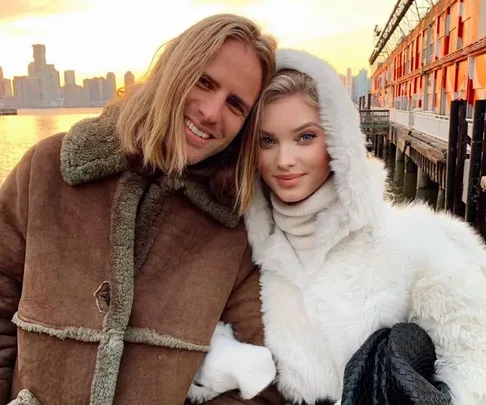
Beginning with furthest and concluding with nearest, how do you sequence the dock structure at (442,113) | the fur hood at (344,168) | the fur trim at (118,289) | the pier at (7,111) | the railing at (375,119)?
the pier at (7,111), the railing at (375,119), the dock structure at (442,113), the fur hood at (344,168), the fur trim at (118,289)

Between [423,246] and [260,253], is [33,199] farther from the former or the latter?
[423,246]

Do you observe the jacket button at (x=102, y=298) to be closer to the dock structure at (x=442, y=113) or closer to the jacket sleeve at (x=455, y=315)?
the jacket sleeve at (x=455, y=315)

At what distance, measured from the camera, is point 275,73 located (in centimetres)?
178

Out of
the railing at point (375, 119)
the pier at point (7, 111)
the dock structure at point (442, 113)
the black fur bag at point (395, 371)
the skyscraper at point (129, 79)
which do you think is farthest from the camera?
the pier at point (7, 111)

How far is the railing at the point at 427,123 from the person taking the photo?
42.9ft

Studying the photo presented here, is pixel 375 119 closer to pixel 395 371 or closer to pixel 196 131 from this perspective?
pixel 196 131

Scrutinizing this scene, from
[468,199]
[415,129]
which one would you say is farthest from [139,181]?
[415,129]

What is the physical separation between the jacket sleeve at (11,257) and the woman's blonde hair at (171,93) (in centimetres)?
36

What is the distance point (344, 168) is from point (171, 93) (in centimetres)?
63

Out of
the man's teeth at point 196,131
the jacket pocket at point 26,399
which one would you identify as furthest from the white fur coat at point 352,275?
the jacket pocket at point 26,399

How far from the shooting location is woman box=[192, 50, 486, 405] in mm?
1607

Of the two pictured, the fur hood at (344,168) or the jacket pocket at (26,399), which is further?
the fur hood at (344,168)

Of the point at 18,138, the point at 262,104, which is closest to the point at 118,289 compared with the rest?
the point at 262,104

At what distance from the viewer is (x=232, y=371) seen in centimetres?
161
